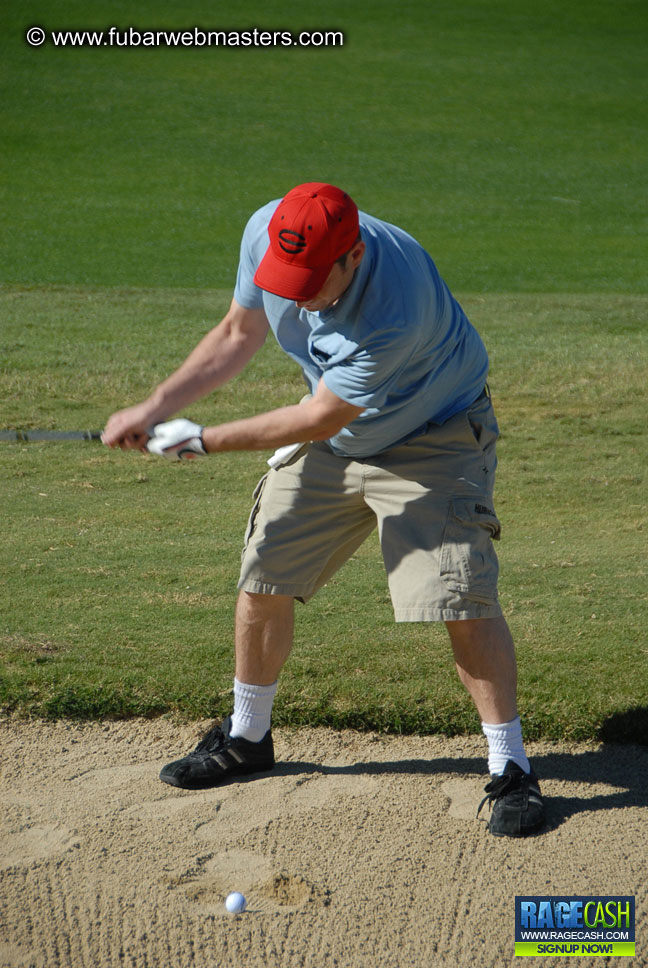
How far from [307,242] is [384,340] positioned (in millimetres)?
342

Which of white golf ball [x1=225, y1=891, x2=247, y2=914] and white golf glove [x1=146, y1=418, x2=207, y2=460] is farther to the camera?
white golf glove [x1=146, y1=418, x2=207, y2=460]

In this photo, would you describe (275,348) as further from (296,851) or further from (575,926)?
(575,926)

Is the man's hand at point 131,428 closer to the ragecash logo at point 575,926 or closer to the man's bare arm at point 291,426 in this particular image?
the man's bare arm at point 291,426

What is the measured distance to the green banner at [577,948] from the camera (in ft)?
9.50

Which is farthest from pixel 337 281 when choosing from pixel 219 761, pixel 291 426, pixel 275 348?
pixel 275 348

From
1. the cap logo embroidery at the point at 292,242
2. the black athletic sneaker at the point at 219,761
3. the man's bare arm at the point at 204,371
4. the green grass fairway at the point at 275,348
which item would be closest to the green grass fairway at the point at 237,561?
the green grass fairway at the point at 275,348

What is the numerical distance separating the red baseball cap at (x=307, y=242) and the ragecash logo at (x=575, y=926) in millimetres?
1847

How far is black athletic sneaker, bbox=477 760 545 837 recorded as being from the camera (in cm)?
334

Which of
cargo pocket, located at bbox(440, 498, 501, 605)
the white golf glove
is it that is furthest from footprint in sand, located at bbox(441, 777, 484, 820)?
the white golf glove

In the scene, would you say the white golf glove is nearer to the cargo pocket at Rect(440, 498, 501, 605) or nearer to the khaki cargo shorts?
the khaki cargo shorts

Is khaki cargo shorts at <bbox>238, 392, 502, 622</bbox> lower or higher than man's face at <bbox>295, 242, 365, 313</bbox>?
lower

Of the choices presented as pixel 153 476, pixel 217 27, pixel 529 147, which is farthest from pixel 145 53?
pixel 153 476

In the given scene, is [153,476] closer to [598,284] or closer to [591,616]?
[591,616]

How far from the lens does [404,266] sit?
3078 millimetres
